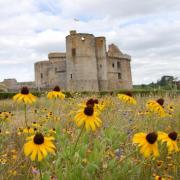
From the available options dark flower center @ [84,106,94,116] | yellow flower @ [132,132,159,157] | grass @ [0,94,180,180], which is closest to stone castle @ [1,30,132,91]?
grass @ [0,94,180,180]

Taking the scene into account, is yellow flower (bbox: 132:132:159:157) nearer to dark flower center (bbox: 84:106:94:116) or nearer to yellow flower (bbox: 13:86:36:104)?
dark flower center (bbox: 84:106:94:116)

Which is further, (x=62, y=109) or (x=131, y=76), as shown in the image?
(x=131, y=76)

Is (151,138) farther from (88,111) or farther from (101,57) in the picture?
(101,57)

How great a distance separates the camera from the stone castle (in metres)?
43.2

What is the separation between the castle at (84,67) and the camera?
1703 inches

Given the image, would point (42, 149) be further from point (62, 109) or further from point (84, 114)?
point (62, 109)

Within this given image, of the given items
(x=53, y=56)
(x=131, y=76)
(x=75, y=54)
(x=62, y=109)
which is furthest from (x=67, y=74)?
(x=62, y=109)

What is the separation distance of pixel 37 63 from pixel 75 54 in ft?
27.6

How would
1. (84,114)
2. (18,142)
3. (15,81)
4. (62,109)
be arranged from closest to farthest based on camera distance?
1. (84,114)
2. (18,142)
3. (62,109)
4. (15,81)

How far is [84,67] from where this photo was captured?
4328 centimetres

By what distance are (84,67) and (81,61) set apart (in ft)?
2.41

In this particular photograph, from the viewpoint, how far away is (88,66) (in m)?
43.6

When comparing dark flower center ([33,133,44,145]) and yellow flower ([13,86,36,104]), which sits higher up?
yellow flower ([13,86,36,104])

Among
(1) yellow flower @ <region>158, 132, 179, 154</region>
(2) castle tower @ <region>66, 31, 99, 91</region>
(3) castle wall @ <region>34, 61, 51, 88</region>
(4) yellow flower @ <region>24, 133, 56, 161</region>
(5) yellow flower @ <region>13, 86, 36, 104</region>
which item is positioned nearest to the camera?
(4) yellow flower @ <region>24, 133, 56, 161</region>
